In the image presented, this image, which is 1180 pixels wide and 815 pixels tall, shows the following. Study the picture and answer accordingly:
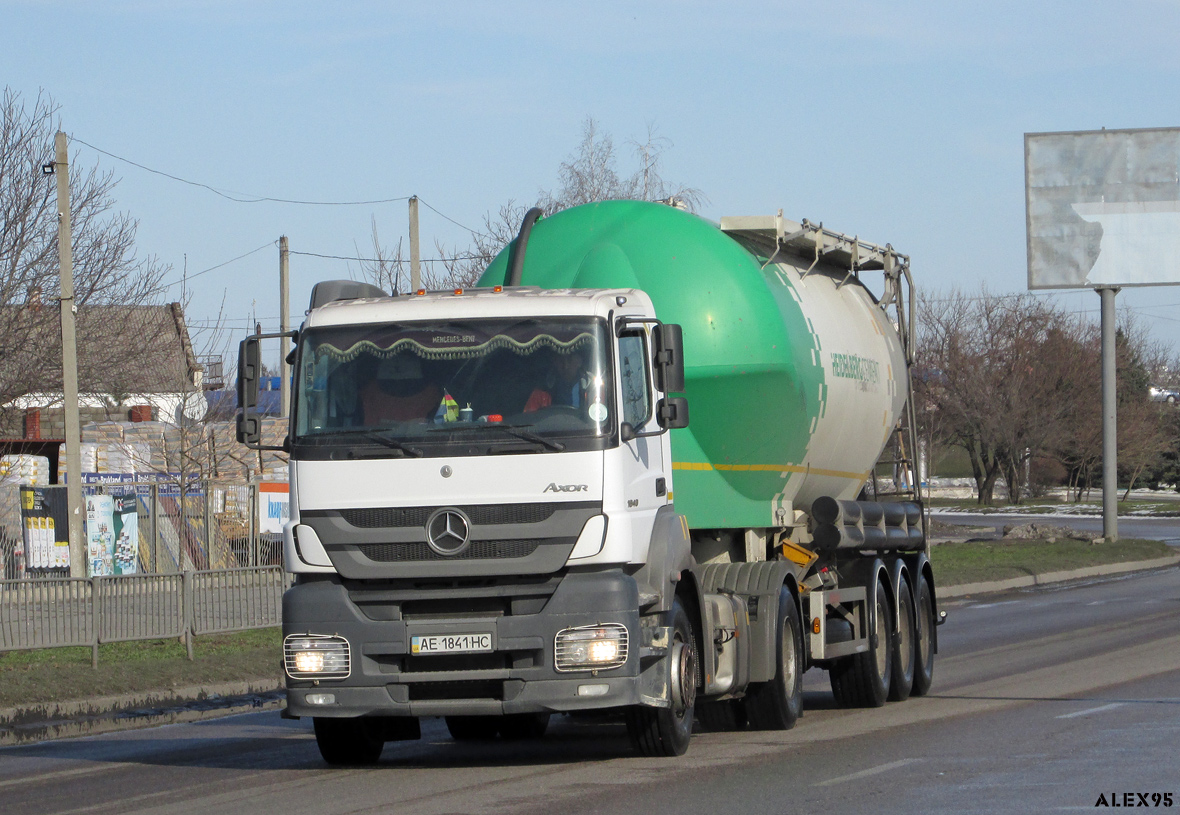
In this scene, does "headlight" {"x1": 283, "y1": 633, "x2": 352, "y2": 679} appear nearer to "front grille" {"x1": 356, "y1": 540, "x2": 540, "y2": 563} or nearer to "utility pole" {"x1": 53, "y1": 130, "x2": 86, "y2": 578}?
"front grille" {"x1": 356, "y1": 540, "x2": 540, "y2": 563}

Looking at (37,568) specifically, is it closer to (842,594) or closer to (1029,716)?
(842,594)

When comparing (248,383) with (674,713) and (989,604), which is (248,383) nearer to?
(674,713)

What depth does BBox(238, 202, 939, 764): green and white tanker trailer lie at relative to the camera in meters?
9.12

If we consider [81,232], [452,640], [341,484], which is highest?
[81,232]

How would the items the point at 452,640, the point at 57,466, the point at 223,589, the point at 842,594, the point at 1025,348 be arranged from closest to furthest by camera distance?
the point at 452,640, the point at 842,594, the point at 223,589, the point at 57,466, the point at 1025,348

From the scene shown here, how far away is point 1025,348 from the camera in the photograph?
7162cm

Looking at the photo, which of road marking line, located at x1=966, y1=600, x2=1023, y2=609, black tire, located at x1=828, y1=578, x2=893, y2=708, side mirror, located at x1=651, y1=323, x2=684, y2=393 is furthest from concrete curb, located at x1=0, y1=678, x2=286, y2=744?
road marking line, located at x1=966, y1=600, x2=1023, y2=609

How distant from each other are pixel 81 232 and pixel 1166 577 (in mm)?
21157

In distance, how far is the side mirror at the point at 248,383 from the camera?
9.80 meters

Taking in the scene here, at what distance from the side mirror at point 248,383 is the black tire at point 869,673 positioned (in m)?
5.76

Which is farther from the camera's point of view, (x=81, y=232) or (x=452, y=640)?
(x=81, y=232)

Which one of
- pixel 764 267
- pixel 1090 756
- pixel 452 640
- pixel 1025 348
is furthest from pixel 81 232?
pixel 1025 348

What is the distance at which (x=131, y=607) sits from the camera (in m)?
17.5

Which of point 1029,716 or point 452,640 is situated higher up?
point 452,640
